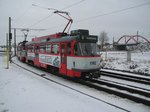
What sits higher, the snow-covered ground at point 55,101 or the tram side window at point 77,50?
the tram side window at point 77,50

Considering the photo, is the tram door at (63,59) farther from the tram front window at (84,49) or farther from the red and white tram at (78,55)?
the tram front window at (84,49)

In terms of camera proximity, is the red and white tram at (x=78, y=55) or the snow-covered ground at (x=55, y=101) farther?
the red and white tram at (x=78, y=55)

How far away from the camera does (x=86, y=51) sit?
38.9 feet

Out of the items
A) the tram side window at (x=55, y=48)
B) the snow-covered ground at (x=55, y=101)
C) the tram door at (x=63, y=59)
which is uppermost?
the tram side window at (x=55, y=48)

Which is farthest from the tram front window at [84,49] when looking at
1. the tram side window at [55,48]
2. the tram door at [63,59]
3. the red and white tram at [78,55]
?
the tram side window at [55,48]

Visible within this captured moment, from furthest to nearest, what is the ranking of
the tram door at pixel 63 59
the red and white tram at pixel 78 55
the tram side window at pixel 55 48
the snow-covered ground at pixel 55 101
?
the tram side window at pixel 55 48, the tram door at pixel 63 59, the red and white tram at pixel 78 55, the snow-covered ground at pixel 55 101

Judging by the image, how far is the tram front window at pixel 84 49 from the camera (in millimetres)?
11648

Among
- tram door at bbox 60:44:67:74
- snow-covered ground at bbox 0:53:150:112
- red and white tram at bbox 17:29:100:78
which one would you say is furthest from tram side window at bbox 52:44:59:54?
snow-covered ground at bbox 0:53:150:112

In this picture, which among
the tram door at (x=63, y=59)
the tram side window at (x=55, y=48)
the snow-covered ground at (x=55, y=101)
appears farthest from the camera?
the tram side window at (x=55, y=48)

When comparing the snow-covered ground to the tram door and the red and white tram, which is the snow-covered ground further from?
the tram door

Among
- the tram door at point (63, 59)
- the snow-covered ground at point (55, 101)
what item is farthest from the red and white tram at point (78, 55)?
the snow-covered ground at point (55, 101)

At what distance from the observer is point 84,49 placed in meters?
→ 11.8

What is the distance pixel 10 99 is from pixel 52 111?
7.39 feet

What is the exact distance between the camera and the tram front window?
459 inches
